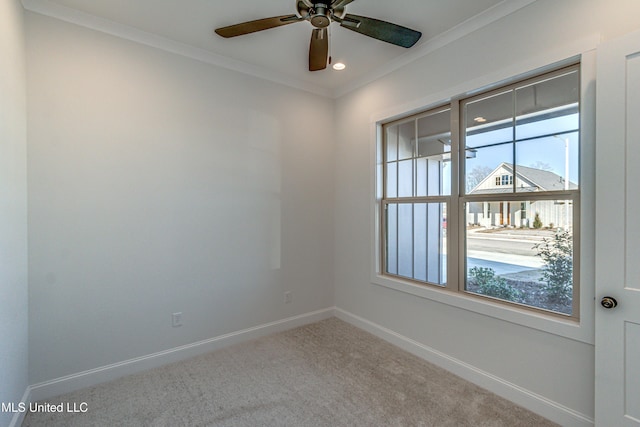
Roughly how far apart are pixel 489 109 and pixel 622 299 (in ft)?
5.02

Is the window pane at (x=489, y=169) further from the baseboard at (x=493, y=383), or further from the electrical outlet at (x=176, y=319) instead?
the electrical outlet at (x=176, y=319)

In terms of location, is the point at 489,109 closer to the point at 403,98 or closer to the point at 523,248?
the point at 403,98

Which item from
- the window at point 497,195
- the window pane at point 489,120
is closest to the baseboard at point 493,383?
the window at point 497,195

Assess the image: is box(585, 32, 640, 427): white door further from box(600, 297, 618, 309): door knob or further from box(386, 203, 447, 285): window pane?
box(386, 203, 447, 285): window pane

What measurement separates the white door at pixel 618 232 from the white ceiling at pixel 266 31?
855mm

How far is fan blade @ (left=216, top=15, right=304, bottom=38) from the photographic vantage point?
1.75 metres

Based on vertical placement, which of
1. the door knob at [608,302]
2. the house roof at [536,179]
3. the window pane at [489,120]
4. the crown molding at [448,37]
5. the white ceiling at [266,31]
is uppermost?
the white ceiling at [266,31]

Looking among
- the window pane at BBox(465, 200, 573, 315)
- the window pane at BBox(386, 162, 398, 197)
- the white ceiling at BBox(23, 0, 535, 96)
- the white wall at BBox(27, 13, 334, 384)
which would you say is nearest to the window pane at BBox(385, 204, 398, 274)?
the window pane at BBox(386, 162, 398, 197)

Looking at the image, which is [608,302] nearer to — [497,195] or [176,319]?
[497,195]

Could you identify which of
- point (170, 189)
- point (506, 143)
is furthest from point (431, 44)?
point (170, 189)

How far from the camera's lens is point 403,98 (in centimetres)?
293

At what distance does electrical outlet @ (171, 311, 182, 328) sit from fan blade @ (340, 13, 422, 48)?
8.61 ft

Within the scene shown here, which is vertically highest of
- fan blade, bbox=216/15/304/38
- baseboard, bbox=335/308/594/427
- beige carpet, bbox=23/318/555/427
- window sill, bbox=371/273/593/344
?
fan blade, bbox=216/15/304/38

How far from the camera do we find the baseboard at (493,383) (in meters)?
1.89
